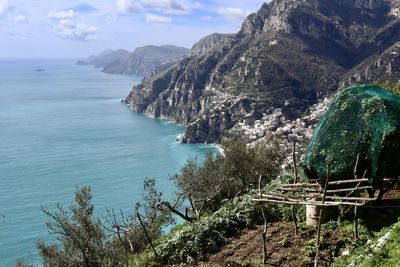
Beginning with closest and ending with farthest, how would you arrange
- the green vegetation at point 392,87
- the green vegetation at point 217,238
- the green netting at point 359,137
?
the green vegetation at point 217,238
the green netting at point 359,137
the green vegetation at point 392,87

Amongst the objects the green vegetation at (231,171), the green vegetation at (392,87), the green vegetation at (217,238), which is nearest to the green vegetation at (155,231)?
the green vegetation at (217,238)

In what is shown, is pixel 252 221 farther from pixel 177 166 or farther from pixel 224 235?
pixel 177 166

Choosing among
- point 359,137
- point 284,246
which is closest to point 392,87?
point 359,137

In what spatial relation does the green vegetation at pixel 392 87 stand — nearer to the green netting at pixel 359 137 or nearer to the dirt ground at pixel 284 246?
the green netting at pixel 359 137

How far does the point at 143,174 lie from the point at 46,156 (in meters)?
33.3

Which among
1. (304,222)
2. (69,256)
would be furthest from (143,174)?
(304,222)

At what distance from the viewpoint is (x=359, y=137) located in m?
15.9

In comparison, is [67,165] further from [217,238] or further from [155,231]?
[217,238]

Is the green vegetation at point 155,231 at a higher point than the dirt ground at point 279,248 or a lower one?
lower

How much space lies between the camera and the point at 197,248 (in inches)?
656

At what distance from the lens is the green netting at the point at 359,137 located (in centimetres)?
1532

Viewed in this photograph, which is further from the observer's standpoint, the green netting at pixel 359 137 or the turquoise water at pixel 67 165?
the turquoise water at pixel 67 165

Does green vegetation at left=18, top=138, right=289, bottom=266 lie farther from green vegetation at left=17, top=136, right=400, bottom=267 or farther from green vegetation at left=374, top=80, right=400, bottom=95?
green vegetation at left=374, top=80, right=400, bottom=95

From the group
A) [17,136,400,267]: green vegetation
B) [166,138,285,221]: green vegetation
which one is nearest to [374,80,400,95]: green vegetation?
[17,136,400,267]: green vegetation
